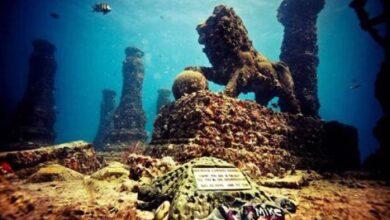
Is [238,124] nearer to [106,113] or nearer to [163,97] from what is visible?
[163,97]

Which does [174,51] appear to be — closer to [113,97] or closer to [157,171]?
[113,97]

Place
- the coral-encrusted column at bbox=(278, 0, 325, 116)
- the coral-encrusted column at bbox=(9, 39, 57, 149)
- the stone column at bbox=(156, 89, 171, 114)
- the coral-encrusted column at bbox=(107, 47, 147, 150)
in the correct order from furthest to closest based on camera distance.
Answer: the stone column at bbox=(156, 89, 171, 114)
the coral-encrusted column at bbox=(107, 47, 147, 150)
the coral-encrusted column at bbox=(9, 39, 57, 149)
the coral-encrusted column at bbox=(278, 0, 325, 116)

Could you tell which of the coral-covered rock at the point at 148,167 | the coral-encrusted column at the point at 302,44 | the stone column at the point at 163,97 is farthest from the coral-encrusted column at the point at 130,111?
the coral-covered rock at the point at 148,167

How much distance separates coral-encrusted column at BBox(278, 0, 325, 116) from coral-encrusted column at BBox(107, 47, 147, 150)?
14.3 metres

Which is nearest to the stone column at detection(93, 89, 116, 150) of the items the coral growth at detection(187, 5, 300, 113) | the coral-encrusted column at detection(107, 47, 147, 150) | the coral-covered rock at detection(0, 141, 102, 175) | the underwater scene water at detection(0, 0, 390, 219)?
the underwater scene water at detection(0, 0, 390, 219)

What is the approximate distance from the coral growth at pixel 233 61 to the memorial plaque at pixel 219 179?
4.46 metres

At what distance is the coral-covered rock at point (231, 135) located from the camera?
6410 millimetres

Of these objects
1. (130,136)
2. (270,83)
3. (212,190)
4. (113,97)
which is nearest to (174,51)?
(113,97)

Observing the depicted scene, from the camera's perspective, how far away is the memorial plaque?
12.4 feet

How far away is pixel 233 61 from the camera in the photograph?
9.33 metres

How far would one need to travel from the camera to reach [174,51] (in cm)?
11162

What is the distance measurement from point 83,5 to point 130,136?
1546 inches

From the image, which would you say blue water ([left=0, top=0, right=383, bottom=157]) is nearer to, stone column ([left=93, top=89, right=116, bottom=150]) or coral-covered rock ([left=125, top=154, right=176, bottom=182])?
stone column ([left=93, top=89, right=116, bottom=150])

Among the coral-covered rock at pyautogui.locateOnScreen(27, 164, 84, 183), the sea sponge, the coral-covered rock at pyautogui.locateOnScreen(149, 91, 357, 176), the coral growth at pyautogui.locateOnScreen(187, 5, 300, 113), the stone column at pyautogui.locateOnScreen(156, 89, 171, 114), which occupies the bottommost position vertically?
the coral-covered rock at pyautogui.locateOnScreen(27, 164, 84, 183)
